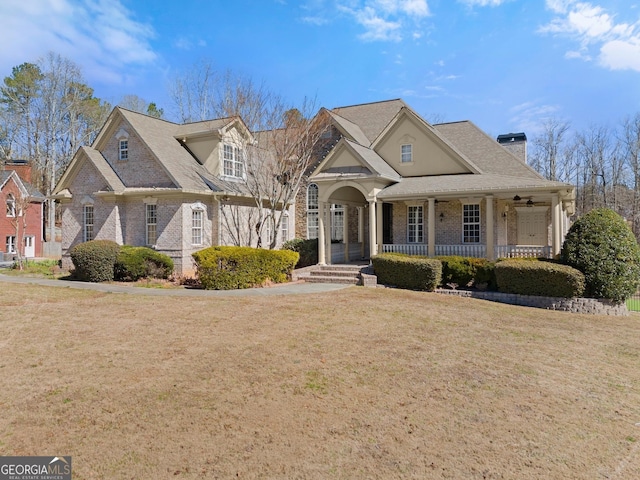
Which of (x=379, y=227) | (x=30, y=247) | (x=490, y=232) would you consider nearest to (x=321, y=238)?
(x=379, y=227)

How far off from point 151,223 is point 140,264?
3.02 metres

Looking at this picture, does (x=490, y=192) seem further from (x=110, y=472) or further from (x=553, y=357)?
(x=110, y=472)

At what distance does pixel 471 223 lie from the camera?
19.6 m

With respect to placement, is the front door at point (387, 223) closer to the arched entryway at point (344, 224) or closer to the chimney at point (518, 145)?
the arched entryway at point (344, 224)

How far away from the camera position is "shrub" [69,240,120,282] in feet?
57.2

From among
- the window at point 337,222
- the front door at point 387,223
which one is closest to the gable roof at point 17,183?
the window at point 337,222

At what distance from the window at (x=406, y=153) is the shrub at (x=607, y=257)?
9126 millimetres

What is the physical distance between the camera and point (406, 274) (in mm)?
16125

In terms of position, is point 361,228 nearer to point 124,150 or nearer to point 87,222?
point 124,150

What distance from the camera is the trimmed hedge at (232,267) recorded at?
51.2ft

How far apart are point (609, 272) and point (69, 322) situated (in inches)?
622

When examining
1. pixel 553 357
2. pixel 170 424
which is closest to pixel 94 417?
pixel 170 424
